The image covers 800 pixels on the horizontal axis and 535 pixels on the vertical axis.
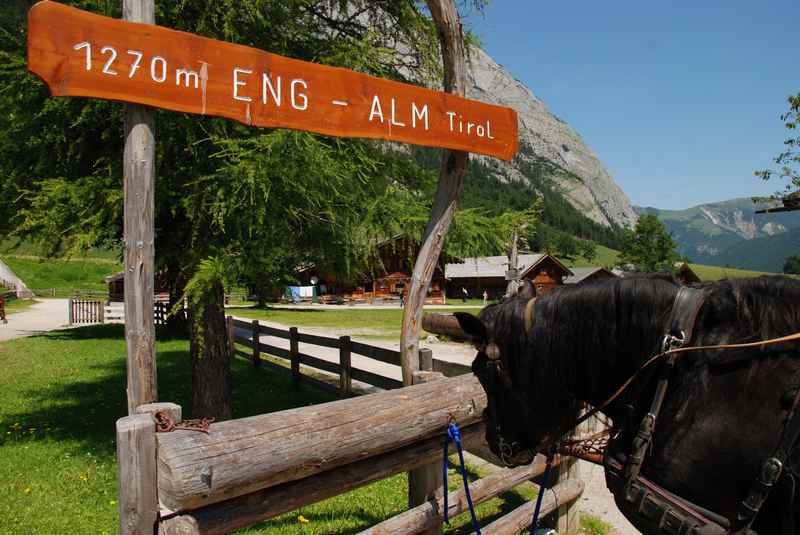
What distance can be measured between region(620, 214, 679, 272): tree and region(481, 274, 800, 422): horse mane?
234 ft

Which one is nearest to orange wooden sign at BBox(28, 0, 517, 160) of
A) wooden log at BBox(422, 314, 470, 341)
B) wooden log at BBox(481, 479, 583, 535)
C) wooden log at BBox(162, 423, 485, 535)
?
wooden log at BBox(422, 314, 470, 341)

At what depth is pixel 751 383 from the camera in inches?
71.6

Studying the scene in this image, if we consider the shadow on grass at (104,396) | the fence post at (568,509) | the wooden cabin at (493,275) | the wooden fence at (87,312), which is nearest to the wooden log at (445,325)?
the fence post at (568,509)

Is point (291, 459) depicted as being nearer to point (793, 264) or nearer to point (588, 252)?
point (588, 252)

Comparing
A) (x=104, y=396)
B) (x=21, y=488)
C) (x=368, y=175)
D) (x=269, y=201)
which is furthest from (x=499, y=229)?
(x=104, y=396)

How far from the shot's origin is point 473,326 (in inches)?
95.7

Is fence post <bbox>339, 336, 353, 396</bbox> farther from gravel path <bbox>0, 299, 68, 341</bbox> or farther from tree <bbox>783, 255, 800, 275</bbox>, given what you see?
tree <bbox>783, 255, 800, 275</bbox>

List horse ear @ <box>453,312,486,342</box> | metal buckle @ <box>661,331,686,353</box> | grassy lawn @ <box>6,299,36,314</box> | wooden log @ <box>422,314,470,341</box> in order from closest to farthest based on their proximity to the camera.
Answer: metal buckle @ <box>661,331,686,353</box> → horse ear @ <box>453,312,486,342</box> → wooden log @ <box>422,314,470,341</box> → grassy lawn @ <box>6,299,36,314</box>

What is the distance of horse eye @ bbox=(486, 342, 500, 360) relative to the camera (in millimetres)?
2404

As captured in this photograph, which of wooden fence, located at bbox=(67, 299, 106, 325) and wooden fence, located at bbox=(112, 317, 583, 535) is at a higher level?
wooden fence, located at bbox=(112, 317, 583, 535)

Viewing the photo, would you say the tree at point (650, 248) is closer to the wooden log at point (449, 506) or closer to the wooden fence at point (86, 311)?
the wooden fence at point (86, 311)

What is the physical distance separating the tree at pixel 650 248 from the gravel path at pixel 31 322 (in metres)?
63.5

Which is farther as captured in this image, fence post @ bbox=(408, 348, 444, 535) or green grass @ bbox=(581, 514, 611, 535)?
green grass @ bbox=(581, 514, 611, 535)

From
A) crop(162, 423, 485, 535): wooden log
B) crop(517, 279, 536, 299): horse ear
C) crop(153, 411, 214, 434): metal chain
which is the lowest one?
crop(162, 423, 485, 535): wooden log
